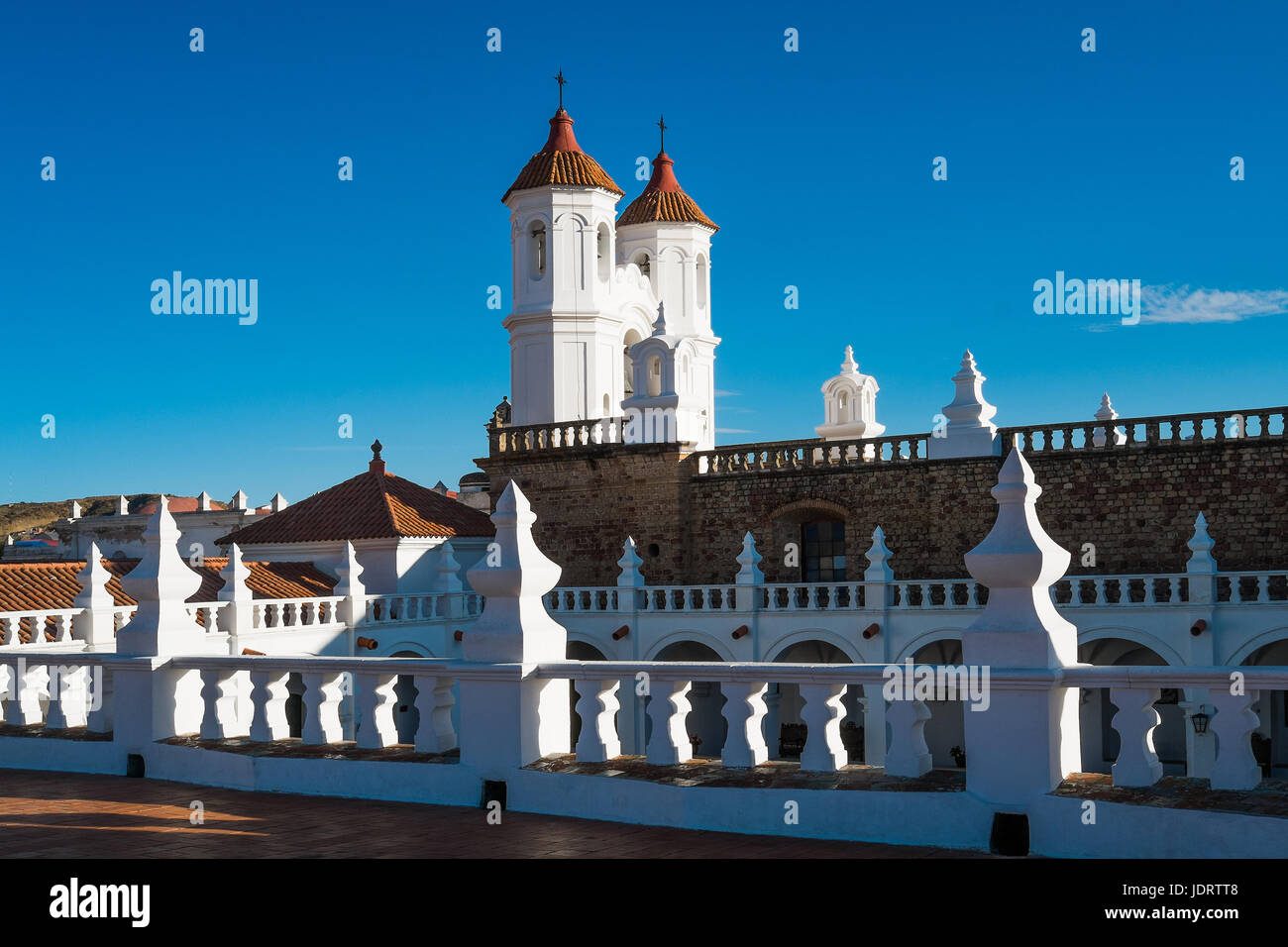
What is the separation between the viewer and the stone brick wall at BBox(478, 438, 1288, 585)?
80.1ft

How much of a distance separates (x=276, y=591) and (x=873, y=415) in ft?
55.7

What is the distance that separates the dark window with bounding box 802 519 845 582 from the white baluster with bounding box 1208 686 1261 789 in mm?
23613

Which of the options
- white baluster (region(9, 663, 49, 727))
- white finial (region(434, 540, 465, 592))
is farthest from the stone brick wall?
white baluster (region(9, 663, 49, 727))

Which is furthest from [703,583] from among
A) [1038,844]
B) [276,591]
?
[1038,844]

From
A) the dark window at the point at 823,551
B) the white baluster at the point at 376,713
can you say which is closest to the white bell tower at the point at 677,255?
the dark window at the point at 823,551

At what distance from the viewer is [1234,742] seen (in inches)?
223

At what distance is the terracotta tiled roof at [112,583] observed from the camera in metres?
21.0

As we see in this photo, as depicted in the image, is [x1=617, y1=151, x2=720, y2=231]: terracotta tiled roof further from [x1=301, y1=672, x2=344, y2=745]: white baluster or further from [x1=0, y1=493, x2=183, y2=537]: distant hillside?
[x1=0, y1=493, x2=183, y2=537]: distant hillside

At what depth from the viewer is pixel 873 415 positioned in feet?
114

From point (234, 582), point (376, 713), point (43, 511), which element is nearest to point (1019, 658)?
point (376, 713)

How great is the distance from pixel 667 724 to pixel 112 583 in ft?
62.7

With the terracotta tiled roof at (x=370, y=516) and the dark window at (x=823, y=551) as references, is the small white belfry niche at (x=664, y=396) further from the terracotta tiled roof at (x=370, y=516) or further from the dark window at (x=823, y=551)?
the terracotta tiled roof at (x=370, y=516)
